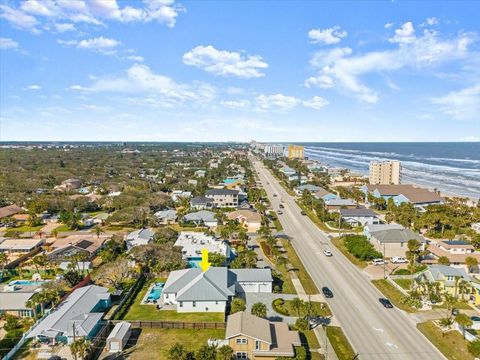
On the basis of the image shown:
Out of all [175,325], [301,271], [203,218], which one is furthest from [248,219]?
[175,325]

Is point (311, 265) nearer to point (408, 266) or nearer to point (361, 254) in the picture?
point (361, 254)

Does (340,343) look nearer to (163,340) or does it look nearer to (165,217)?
(163,340)

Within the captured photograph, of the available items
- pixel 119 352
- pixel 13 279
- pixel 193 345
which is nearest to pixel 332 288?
pixel 193 345

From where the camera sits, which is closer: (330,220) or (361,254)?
(361,254)

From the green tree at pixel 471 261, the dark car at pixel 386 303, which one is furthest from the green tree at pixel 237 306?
the green tree at pixel 471 261

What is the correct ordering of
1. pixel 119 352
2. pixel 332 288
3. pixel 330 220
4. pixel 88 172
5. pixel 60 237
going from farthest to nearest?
pixel 88 172 < pixel 330 220 < pixel 60 237 < pixel 332 288 < pixel 119 352
